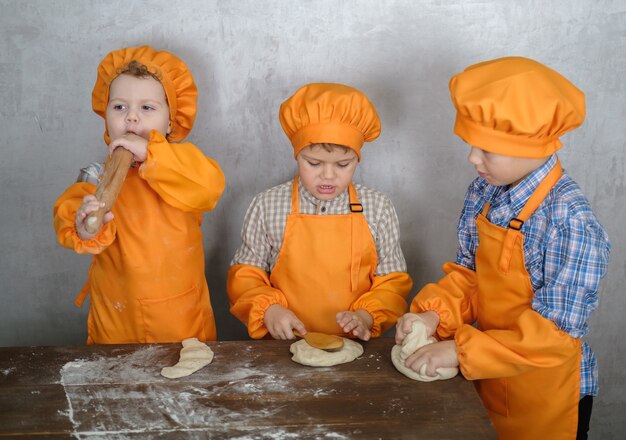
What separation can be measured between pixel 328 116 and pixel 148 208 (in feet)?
1.73

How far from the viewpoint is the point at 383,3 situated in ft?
6.93

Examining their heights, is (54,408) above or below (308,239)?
below

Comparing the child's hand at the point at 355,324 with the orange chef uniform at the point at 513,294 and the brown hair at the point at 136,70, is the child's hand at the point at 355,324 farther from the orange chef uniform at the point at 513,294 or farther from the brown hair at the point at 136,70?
the brown hair at the point at 136,70

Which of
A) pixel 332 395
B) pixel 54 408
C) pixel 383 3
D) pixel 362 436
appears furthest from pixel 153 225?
pixel 383 3

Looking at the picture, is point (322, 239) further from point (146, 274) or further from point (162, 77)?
point (162, 77)

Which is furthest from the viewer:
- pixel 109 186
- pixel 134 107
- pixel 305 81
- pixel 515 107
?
pixel 305 81

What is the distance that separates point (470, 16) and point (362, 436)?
138 cm

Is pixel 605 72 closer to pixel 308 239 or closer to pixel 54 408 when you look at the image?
pixel 308 239

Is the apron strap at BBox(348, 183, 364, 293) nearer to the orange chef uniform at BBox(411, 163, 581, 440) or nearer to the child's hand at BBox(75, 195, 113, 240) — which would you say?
the orange chef uniform at BBox(411, 163, 581, 440)

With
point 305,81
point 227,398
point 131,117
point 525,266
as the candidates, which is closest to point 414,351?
point 525,266

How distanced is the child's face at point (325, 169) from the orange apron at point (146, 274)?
13.2 inches

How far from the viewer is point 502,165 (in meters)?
1.51

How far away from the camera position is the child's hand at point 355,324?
1.70m

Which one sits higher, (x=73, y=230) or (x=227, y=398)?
(x=73, y=230)
